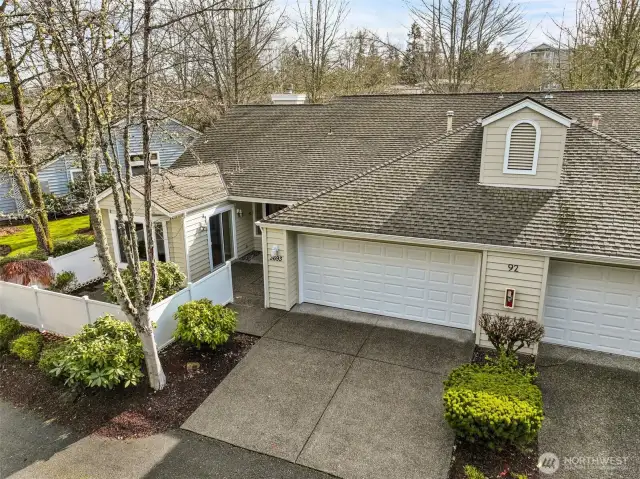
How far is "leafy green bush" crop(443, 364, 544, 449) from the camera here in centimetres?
609

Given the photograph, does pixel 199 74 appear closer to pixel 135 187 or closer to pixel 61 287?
pixel 135 187

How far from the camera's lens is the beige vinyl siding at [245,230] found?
1488 cm

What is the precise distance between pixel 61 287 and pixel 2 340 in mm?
2685

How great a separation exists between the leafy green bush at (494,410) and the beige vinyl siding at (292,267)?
5.14 meters

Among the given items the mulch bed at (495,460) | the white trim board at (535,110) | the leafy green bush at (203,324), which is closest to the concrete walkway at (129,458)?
the mulch bed at (495,460)

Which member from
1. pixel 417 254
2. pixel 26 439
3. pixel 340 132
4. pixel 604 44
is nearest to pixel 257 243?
pixel 340 132

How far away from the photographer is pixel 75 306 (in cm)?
958

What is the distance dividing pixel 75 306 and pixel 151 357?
3.01 meters

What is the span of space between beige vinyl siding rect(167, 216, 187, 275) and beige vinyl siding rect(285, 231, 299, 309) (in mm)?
3427

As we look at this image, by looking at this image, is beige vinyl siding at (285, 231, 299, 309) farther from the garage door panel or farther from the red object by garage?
Answer: the red object by garage

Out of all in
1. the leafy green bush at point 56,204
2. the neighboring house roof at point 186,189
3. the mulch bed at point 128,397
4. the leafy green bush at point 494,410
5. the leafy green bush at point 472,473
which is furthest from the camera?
the neighboring house roof at point 186,189

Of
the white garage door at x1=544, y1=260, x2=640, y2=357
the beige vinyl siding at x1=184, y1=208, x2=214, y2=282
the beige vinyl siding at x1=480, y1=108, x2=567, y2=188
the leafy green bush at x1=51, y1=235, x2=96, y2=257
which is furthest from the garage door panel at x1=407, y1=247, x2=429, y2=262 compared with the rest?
the leafy green bush at x1=51, y1=235, x2=96, y2=257

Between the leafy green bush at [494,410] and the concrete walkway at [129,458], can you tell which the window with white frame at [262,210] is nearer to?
the concrete walkway at [129,458]

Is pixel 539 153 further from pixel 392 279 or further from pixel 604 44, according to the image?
pixel 604 44
